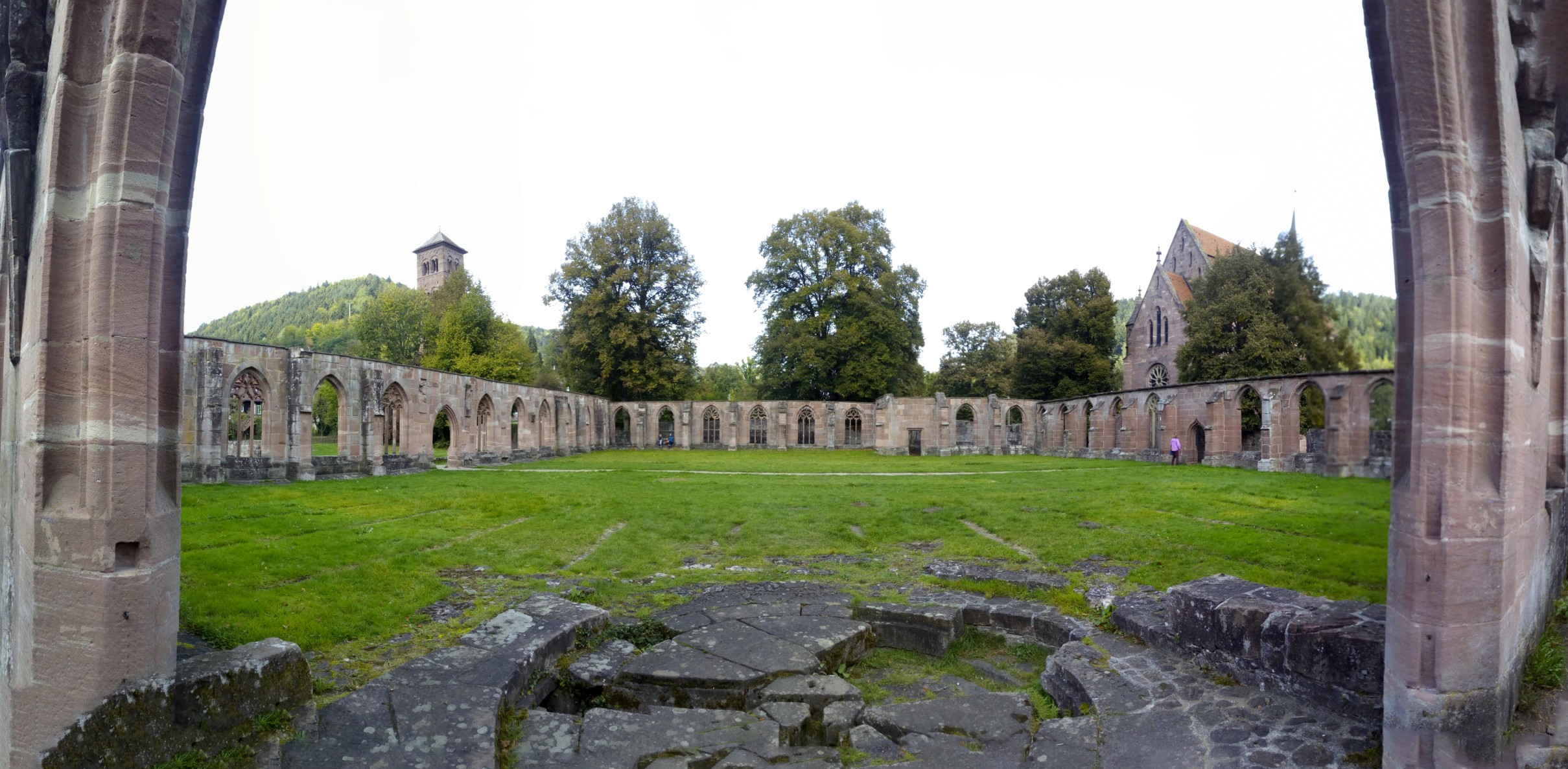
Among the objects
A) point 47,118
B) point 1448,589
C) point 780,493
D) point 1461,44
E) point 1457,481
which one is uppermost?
point 1461,44

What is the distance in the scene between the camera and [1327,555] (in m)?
7.42

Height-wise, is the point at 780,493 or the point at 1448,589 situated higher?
the point at 1448,589

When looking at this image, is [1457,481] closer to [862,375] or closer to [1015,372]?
[862,375]

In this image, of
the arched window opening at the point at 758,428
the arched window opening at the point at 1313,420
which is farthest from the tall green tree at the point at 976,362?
the arched window opening at the point at 1313,420

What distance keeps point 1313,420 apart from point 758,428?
84.7 ft

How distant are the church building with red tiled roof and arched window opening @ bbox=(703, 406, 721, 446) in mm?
22934

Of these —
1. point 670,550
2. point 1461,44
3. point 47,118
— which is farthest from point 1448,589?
point 670,550

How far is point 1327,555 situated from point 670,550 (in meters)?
7.16

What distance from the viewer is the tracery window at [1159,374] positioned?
1619 inches

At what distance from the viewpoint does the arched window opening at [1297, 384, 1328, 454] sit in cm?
2272

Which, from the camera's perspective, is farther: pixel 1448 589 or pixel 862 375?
pixel 862 375

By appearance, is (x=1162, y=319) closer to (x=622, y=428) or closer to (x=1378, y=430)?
(x=1378, y=430)

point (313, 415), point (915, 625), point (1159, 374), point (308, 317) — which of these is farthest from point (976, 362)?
point (308, 317)

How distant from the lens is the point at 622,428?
132 feet
